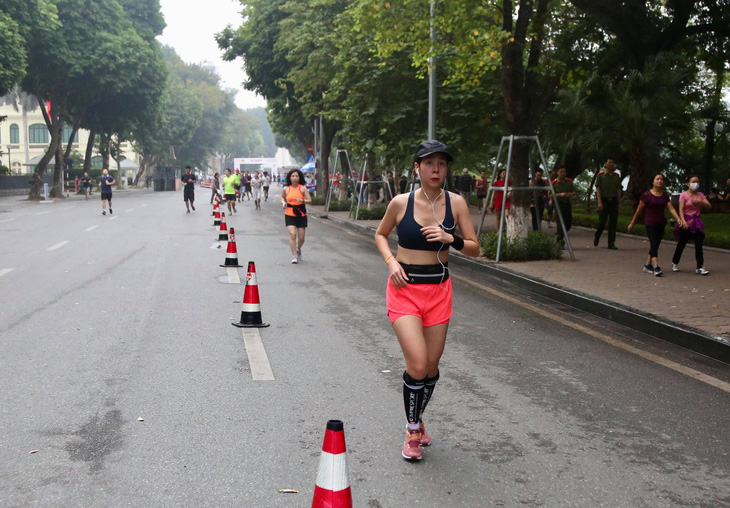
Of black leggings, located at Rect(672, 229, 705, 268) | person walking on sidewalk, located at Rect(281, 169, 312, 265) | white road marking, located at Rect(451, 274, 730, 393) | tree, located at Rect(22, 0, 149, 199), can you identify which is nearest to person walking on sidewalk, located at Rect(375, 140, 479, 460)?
white road marking, located at Rect(451, 274, 730, 393)

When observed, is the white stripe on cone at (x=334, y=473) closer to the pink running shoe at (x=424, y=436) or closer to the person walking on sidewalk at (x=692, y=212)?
the pink running shoe at (x=424, y=436)

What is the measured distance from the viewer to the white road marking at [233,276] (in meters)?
12.1

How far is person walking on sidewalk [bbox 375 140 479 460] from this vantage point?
4590 millimetres

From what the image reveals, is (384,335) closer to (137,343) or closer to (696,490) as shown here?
(137,343)

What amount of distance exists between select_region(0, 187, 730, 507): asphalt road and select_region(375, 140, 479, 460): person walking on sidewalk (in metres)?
0.35

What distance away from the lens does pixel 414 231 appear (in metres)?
4.70

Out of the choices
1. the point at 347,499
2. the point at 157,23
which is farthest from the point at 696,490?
the point at 157,23

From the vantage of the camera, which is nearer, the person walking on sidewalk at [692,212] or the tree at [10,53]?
the person walking on sidewalk at [692,212]

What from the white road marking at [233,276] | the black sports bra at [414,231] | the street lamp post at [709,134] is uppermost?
the street lamp post at [709,134]

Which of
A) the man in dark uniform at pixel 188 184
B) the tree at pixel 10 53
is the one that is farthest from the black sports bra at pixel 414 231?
the tree at pixel 10 53

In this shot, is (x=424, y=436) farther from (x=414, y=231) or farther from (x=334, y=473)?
(x=334, y=473)

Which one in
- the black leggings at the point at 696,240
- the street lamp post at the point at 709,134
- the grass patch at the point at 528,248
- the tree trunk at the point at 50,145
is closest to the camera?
the black leggings at the point at 696,240

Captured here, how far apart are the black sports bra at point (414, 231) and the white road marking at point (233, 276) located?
7486mm

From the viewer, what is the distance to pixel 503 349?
7.77 m
